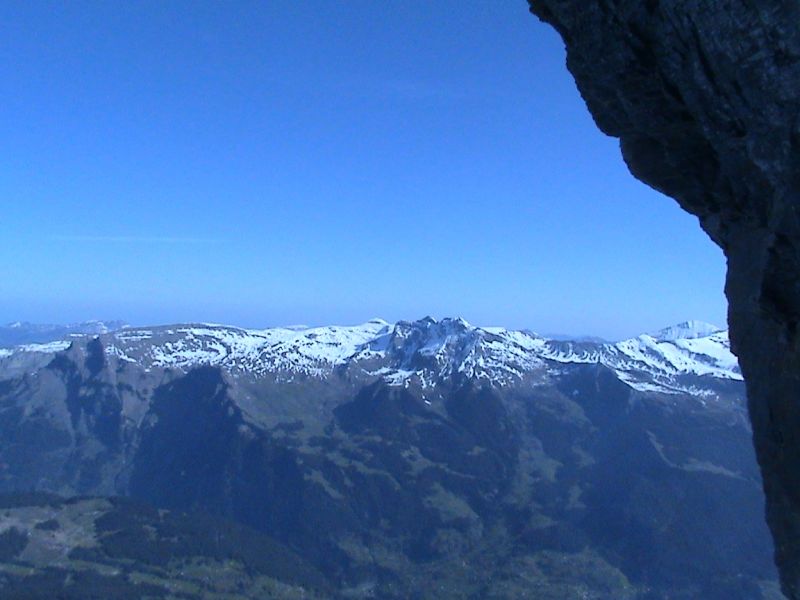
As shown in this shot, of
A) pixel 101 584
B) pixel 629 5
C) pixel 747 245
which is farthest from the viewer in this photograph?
pixel 101 584

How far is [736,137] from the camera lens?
61.0 feet

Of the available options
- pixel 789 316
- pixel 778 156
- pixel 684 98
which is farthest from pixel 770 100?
pixel 789 316

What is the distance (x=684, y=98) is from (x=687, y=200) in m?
6.20

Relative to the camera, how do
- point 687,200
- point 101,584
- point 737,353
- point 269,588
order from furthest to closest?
point 269,588 → point 101,584 → point 687,200 → point 737,353

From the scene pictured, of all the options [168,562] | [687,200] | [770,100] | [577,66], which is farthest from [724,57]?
[168,562]

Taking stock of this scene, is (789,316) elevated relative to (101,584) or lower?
elevated

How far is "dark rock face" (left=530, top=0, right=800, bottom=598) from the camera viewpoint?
15891 mm

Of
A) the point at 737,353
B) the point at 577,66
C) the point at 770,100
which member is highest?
the point at 577,66

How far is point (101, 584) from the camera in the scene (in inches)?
6796

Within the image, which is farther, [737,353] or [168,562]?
[168,562]

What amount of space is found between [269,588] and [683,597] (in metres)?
126

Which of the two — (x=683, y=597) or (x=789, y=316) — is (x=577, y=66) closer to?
(x=789, y=316)

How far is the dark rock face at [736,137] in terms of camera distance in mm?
15891

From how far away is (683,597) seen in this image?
653 feet
